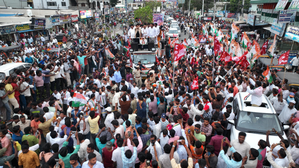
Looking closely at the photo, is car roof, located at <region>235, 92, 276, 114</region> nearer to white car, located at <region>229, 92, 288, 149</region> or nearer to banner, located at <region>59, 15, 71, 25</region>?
white car, located at <region>229, 92, 288, 149</region>

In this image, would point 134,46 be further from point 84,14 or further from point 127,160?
point 84,14

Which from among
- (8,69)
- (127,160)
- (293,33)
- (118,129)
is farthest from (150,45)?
(293,33)

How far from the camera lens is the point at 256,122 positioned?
5.69 m

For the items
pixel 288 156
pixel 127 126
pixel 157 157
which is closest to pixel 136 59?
pixel 127 126

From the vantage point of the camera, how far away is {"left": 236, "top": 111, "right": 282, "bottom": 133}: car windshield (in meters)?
5.53

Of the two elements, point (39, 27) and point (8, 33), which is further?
point (39, 27)

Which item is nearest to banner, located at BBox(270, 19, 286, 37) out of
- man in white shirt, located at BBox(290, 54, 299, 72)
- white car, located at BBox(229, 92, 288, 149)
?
man in white shirt, located at BBox(290, 54, 299, 72)

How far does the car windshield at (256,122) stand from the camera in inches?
218

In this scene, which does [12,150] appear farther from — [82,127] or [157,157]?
[157,157]

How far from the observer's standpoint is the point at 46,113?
5.99 metres

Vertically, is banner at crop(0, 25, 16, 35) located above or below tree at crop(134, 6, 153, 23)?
below

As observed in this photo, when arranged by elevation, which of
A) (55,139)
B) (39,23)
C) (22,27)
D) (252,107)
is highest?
(39,23)

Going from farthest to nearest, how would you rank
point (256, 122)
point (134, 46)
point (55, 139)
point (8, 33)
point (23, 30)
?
point (23, 30)
point (8, 33)
point (134, 46)
point (256, 122)
point (55, 139)

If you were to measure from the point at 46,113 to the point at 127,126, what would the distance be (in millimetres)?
2565
